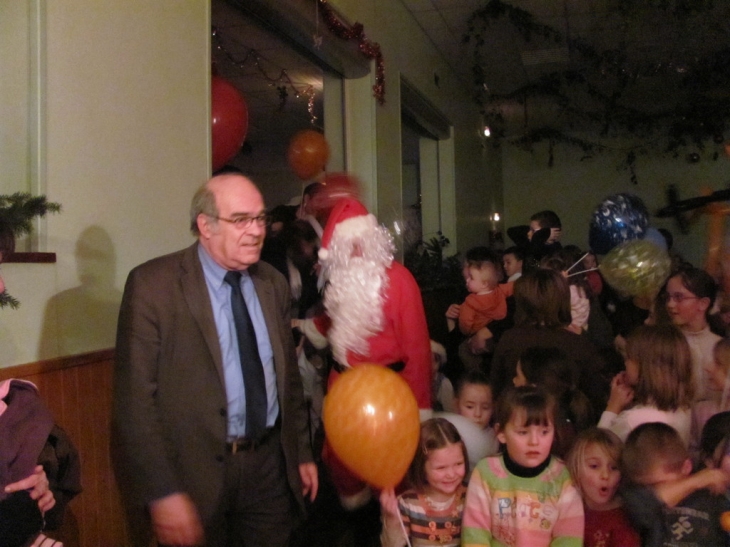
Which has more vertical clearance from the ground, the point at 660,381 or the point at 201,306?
the point at 201,306

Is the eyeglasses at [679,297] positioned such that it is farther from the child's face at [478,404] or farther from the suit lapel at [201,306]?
the suit lapel at [201,306]

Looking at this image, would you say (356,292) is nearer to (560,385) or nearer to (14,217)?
(560,385)

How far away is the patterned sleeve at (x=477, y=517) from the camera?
2080 millimetres

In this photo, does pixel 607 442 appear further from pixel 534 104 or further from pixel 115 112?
pixel 534 104

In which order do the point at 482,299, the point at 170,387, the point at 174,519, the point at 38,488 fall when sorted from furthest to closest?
the point at 482,299 < the point at 170,387 < the point at 174,519 < the point at 38,488

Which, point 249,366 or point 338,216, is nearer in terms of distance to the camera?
point 249,366

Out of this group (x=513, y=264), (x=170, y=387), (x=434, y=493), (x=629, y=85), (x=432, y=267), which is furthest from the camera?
(x=629, y=85)

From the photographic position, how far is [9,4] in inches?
75.9

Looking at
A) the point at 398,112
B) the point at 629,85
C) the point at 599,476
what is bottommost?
the point at 599,476

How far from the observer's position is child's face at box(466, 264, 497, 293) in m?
3.87

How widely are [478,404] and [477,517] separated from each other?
731 millimetres

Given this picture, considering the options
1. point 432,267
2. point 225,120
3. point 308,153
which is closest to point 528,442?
point 225,120

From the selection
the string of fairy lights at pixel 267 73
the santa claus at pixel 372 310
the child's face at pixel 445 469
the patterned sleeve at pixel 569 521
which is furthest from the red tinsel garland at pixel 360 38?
the patterned sleeve at pixel 569 521

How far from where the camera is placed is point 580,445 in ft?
7.14
